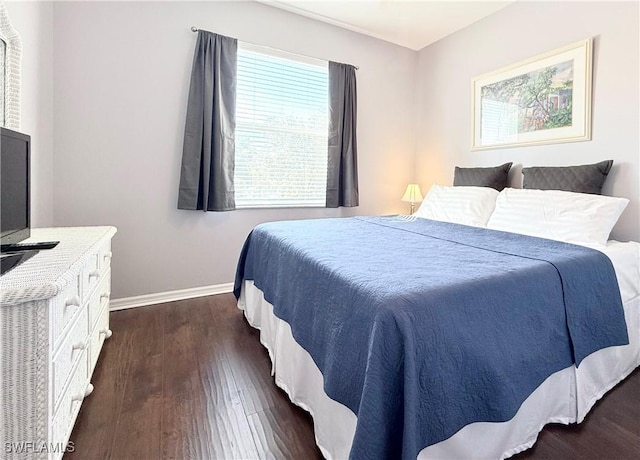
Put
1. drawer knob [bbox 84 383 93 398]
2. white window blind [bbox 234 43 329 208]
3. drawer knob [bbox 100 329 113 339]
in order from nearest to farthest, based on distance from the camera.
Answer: drawer knob [bbox 84 383 93 398] < drawer knob [bbox 100 329 113 339] < white window blind [bbox 234 43 329 208]

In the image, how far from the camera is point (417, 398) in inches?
34.7

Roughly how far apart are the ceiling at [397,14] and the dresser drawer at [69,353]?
2975 millimetres

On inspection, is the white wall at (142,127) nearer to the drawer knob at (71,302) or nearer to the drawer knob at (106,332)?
the drawer knob at (106,332)

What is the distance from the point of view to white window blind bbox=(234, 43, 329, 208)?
9.77 feet

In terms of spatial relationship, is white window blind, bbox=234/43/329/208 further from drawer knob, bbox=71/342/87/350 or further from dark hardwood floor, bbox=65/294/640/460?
drawer knob, bbox=71/342/87/350

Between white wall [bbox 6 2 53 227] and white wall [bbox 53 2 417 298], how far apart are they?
0.26ft

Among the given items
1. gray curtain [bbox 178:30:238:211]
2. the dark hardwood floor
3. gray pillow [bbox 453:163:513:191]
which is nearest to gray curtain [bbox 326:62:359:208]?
gray curtain [bbox 178:30:238:211]

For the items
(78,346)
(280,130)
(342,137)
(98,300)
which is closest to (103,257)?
(98,300)

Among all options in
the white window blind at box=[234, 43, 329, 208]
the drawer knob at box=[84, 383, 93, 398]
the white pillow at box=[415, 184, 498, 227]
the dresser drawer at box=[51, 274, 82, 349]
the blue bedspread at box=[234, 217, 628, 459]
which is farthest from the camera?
the white window blind at box=[234, 43, 329, 208]

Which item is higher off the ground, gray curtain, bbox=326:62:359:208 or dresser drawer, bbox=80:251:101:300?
gray curtain, bbox=326:62:359:208

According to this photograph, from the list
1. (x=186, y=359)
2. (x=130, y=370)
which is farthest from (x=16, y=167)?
(x=186, y=359)

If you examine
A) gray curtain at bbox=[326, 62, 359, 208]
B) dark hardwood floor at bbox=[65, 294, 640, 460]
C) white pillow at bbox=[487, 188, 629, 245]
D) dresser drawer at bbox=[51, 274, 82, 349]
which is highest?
gray curtain at bbox=[326, 62, 359, 208]

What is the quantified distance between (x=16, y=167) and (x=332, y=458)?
5.53 feet

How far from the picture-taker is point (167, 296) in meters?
2.76
